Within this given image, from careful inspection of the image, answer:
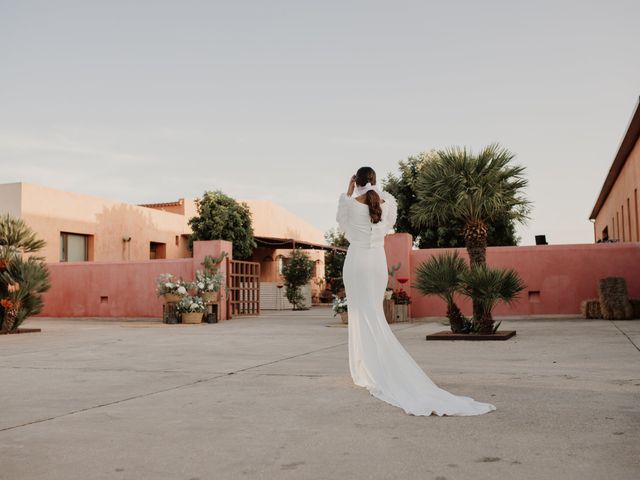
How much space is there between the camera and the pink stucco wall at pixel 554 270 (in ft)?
54.5

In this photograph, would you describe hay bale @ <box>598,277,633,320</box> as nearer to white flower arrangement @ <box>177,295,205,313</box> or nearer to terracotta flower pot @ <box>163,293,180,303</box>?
white flower arrangement @ <box>177,295,205,313</box>

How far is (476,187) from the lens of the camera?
38.5 ft

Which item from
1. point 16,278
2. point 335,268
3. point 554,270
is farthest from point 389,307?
point 335,268

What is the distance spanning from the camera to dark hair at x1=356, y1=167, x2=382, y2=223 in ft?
19.8

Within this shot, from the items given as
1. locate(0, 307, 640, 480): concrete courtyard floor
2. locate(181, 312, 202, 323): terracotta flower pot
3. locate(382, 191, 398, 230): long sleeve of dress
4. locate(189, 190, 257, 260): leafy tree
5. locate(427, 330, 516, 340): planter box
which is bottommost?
locate(0, 307, 640, 480): concrete courtyard floor

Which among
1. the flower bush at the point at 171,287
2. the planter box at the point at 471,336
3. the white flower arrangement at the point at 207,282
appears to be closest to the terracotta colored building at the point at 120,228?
the flower bush at the point at 171,287

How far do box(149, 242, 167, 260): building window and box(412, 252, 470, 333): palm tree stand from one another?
68.6 ft

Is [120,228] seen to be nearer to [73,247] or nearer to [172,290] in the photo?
[73,247]

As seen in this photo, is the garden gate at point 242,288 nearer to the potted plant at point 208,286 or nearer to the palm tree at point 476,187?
the potted plant at point 208,286

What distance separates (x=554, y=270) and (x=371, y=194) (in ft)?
40.8

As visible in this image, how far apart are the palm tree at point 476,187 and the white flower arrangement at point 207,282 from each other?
790cm

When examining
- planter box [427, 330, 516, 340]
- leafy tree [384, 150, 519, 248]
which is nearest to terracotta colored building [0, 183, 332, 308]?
leafy tree [384, 150, 519, 248]

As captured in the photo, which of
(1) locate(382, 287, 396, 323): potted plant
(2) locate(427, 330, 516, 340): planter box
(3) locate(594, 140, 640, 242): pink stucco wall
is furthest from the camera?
(3) locate(594, 140, 640, 242): pink stucco wall

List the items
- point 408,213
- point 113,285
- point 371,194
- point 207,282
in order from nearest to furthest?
point 371,194, point 207,282, point 113,285, point 408,213
